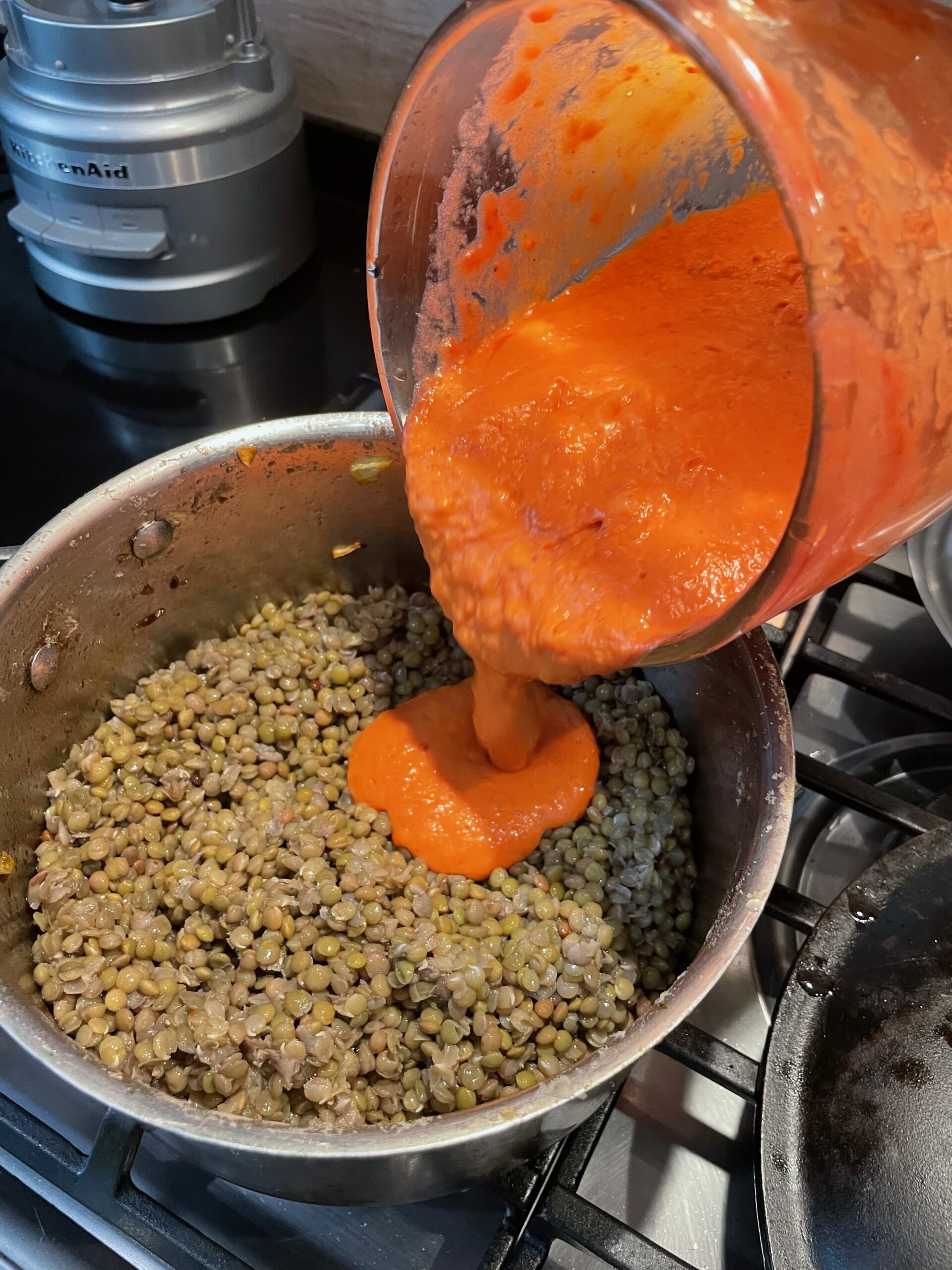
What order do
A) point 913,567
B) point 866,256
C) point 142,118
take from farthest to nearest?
point 142,118, point 913,567, point 866,256

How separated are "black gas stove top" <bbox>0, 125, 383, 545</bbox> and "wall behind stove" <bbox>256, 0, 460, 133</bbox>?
0.27ft

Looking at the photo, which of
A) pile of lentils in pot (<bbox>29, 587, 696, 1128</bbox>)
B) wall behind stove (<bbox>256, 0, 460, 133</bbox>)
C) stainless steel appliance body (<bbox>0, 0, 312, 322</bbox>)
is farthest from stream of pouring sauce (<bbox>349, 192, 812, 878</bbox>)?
wall behind stove (<bbox>256, 0, 460, 133</bbox>)

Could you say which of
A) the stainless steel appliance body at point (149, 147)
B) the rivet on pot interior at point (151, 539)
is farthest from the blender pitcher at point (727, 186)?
the stainless steel appliance body at point (149, 147)

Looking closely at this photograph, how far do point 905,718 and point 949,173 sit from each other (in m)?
1.19

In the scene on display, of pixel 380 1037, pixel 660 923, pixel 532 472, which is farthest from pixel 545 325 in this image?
pixel 380 1037

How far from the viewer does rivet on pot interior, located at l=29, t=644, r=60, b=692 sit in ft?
4.90

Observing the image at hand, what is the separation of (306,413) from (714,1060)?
61.8 inches

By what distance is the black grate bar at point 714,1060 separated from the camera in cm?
128

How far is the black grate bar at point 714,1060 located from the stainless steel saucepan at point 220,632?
5.9 inches

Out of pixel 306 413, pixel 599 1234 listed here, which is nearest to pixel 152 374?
pixel 306 413

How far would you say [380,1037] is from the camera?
4.38 feet

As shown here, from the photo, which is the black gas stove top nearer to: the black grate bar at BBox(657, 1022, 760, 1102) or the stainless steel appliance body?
the stainless steel appliance body

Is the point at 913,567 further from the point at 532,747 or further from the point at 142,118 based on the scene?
the point at 142,118

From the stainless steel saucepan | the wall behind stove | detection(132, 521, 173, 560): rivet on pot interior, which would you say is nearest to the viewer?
the stainless steel saucepan
